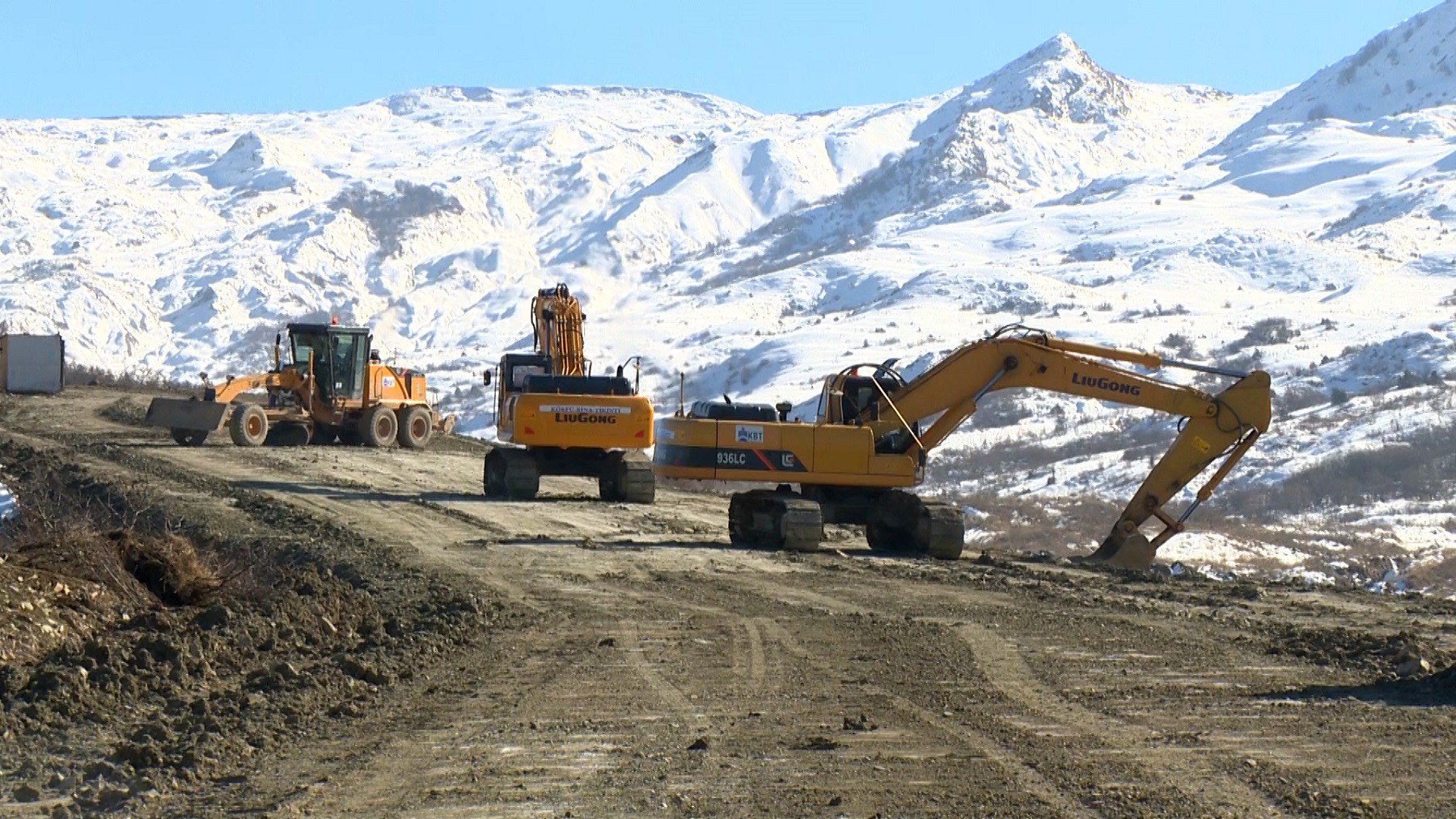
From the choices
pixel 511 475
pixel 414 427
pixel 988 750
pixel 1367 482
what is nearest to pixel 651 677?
pixel 988 750

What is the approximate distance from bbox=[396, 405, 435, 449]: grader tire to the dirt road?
55.4ft

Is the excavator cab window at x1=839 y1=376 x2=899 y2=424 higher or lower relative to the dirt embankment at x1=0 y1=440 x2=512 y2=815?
higher

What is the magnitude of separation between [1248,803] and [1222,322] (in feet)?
283

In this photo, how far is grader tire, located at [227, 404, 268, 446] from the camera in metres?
32.2

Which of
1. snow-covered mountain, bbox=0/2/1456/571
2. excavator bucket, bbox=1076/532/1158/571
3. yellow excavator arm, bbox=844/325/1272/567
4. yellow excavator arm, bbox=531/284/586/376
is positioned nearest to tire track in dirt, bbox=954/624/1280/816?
yellow excavator arm, bbox=844/325/1272/567

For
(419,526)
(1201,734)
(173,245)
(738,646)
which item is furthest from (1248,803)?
(173,245)

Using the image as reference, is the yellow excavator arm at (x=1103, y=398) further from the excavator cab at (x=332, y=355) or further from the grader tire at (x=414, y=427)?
the grader tire at (x=414, y=427)

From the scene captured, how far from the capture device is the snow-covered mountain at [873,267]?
63500mm

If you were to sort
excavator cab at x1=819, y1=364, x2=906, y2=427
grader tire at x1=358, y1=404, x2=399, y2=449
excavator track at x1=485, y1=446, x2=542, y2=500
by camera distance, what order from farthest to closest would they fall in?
1. grader tire at x1=358, y1=404, x2=399, y2=449
2. excavator track at x1=485, y1=446, x2=542, y2=500
3. excavator cab at x1=819, y1=364, x2=906, y2=427

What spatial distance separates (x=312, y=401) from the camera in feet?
111

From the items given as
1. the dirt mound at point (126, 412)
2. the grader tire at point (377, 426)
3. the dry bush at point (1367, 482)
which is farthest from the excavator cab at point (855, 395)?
the dry bush at point (1367, 482)

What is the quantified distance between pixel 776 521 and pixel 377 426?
15.6m

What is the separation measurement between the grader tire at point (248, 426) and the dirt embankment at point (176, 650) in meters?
15.9

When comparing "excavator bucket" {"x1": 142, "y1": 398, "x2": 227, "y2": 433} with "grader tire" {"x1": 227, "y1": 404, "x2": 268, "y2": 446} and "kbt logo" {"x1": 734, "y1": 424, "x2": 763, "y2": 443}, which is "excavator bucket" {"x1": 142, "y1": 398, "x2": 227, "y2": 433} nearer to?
"grader tire" {"x1": 227, "y1": 404, "x2": 268, "y2": 446}
